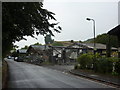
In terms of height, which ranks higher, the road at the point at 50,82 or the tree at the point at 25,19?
the tree at the point at 25,19

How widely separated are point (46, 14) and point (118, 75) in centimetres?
1058

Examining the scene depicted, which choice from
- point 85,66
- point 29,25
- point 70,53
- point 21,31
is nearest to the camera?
point 29,25

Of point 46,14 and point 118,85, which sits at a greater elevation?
point 46,14

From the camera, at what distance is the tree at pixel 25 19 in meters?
11.1

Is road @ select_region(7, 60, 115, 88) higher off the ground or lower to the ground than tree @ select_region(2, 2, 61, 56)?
lower

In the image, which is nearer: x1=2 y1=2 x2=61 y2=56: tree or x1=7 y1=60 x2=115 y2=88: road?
x1=2 y1=2 x2=61 y2=56: tree

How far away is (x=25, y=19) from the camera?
12.5 metres

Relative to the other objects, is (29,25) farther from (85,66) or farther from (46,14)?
(85,66)

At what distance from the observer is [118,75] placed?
21.8 meters

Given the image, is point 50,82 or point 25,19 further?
point 50,82

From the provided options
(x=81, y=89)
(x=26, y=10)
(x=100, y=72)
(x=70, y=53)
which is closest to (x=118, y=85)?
(x=81, y=89)

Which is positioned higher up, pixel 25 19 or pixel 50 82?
pixel 25 19

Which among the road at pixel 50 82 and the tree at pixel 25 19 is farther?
the road at pixel 50 82

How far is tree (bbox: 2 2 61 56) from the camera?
11.1 metres
